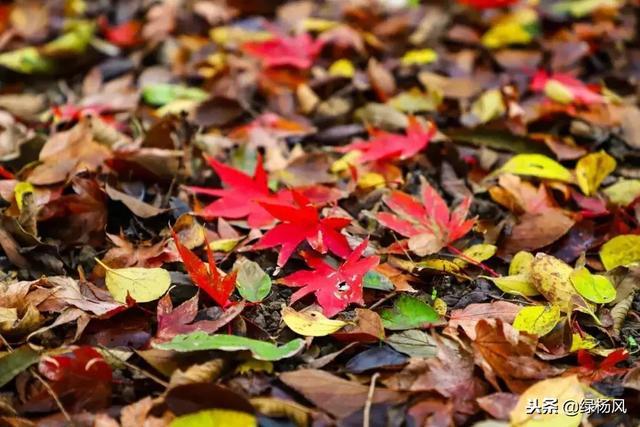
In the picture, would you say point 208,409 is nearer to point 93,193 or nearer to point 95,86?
point 93,193

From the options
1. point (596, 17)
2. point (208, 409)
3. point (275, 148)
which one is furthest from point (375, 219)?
point (596, 17)

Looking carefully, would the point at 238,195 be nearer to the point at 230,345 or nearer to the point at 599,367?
the point at 230,345

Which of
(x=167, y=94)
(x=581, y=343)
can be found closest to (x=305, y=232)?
(x=581, y=343)

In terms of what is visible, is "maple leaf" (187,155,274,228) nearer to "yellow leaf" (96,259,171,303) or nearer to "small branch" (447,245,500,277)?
"yellow leaf" (96,259,171,303)

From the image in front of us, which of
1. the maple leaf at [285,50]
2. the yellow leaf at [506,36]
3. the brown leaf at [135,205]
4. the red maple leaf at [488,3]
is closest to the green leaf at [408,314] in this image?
the brown leaf at [135,205]

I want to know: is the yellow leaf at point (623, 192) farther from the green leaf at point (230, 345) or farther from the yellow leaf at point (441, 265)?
the green leaf at point (230, 345)

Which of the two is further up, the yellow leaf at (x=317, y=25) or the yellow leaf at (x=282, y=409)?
the yellow leaf at (x=317, y=25)
